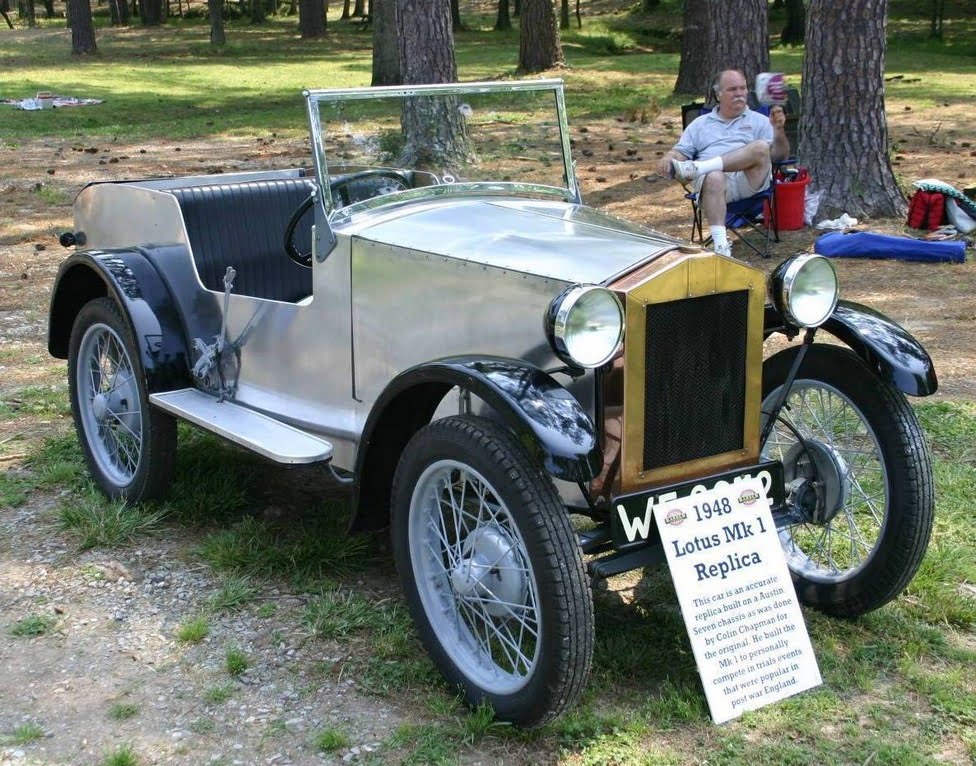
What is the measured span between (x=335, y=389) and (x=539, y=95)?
4.67ft

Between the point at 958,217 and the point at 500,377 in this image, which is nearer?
the point at 500,377

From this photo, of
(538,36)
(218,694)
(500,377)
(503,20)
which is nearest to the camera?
(500,377)

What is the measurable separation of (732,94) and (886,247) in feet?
5.55

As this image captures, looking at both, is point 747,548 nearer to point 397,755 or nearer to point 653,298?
point 653,298

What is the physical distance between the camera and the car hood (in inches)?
127

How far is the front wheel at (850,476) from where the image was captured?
11.1 feet

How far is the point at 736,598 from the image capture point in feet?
10.3

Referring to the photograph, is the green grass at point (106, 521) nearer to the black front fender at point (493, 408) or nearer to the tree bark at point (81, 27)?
the black front fender at point (493, 408)

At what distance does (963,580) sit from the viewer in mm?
3873

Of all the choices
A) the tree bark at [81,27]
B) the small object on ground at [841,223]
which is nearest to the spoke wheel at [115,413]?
the small object on ground at [841,223]

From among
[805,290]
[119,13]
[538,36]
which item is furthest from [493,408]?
[119,13]

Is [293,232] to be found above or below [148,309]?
above

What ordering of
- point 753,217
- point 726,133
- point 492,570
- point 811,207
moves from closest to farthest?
point 492,570 → point 726,133 → point 753,217 → point 811,207

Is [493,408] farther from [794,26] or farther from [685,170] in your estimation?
[794,26]
